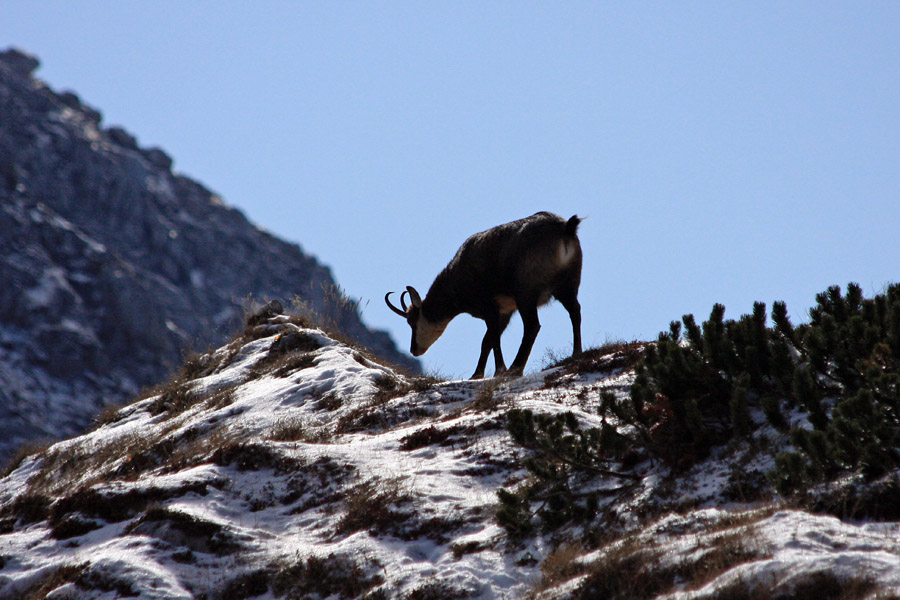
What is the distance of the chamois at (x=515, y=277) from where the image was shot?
12.0m

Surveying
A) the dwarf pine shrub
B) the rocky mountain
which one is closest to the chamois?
the dwarf pine shrub

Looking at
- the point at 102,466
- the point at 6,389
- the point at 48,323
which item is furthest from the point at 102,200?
the point at 102,466

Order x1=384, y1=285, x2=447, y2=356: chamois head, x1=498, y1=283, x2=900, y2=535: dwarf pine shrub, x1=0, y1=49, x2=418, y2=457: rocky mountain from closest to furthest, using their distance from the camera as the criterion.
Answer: x1=498, y1=283, x2=900, y2=535: dwarf pine shrub → x1=384, y1=285, x2=447, y2=356: chamois head → x1=0, y1=49, x2=418, y2=457: rocky mountain

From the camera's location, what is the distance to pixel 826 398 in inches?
285

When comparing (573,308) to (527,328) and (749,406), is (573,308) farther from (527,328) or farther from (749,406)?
(749,406)

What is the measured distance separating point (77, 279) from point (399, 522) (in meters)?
163

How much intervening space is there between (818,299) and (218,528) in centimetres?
595

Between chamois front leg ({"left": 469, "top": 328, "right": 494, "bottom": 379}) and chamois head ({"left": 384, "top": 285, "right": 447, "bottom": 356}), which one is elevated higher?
chamois head ({"left": 384, "top": 285, "right": 447, "bottom": 356})

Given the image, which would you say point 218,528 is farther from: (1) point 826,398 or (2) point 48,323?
(2) point 48,323

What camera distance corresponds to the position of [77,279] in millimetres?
154375

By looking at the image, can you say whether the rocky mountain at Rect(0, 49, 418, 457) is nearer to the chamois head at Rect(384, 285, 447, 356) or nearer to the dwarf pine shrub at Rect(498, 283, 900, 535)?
the chamois head at Rect(384, 285, 447, 356)

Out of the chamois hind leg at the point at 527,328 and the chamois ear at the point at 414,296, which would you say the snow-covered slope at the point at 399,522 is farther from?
the chamois ear at the point at 414,296

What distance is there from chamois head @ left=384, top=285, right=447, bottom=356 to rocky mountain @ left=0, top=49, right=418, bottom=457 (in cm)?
10234

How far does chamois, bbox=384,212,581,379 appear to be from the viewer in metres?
12.0
